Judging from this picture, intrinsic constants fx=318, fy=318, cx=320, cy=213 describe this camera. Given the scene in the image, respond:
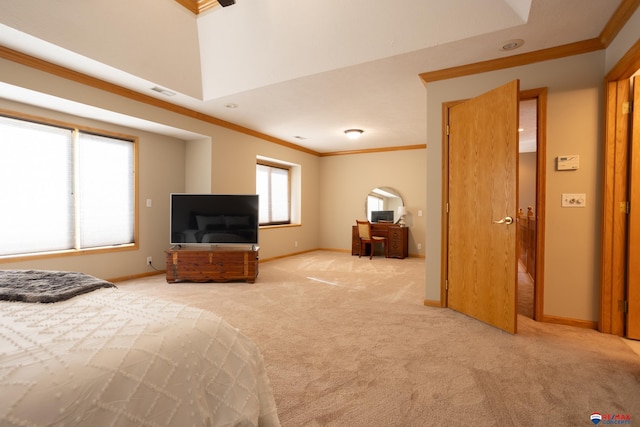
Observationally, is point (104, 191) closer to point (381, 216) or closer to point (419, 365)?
point (419, 365)

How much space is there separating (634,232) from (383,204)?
4836mm

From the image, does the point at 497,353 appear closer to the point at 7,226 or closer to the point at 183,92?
the point at 183,92

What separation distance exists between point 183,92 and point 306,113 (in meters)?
1.64

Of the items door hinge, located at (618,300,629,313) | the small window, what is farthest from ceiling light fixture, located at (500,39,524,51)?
the small window

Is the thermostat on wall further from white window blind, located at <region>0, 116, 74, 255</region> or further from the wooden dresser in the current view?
white window blind, located at <region>0, 116, 74, 255</region>

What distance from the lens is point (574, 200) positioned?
280cm

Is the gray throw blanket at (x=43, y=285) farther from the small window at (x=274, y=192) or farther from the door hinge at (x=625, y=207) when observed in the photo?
the small window at (x=274, y=192)

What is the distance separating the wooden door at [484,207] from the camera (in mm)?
2627

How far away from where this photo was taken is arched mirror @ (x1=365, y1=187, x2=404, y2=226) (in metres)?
7.11

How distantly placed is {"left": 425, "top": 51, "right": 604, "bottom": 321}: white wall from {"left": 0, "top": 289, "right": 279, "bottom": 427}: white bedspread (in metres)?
2.83

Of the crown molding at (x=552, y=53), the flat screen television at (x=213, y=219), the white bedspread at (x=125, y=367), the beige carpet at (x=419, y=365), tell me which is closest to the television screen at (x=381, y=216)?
the flat screen television at (x=213, y=219)

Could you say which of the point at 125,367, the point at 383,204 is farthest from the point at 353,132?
the point at 125,367

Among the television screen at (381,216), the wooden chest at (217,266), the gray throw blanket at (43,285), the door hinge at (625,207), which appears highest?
the door hinge at (625,207)

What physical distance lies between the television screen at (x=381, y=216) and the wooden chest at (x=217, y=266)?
359 centimetres
